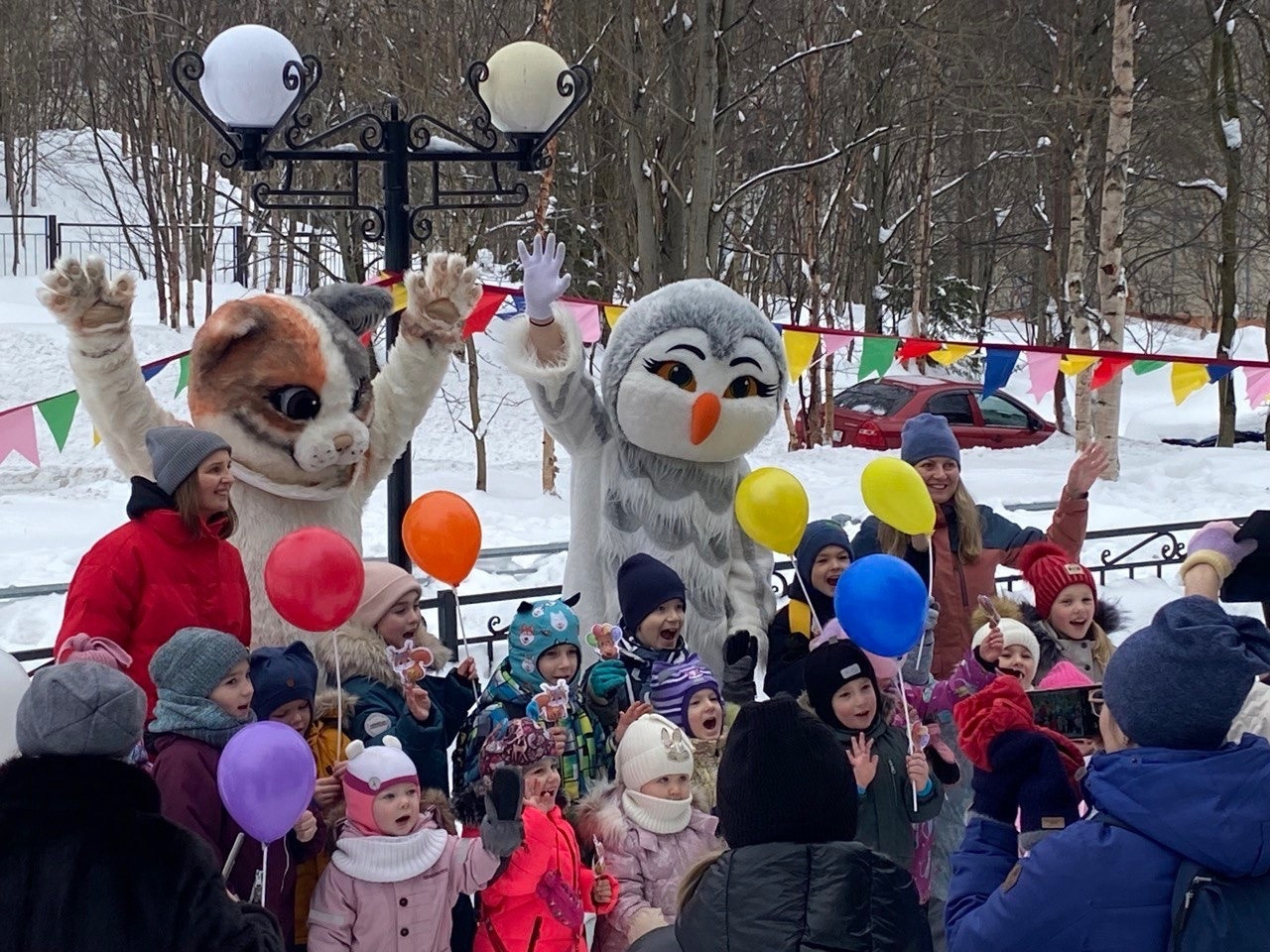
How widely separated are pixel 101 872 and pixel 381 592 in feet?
6.20

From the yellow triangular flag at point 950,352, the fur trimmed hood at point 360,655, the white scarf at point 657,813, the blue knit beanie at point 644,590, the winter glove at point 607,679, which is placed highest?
the yellow triangular flag at point 950,352

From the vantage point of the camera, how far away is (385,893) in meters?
3.22

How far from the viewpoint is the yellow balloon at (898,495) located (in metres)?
4.62

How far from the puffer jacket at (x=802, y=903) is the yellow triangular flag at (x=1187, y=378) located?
587 centimetres

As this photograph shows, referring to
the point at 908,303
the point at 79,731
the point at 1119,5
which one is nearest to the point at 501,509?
the point at 1119,5

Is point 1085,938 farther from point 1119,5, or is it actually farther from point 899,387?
point 899,387

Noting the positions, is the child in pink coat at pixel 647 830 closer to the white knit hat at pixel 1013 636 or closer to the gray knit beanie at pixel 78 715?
the white knit hat at pixel 1013 636

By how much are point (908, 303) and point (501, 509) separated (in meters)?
17.5

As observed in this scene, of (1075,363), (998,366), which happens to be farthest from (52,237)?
(1075,363)

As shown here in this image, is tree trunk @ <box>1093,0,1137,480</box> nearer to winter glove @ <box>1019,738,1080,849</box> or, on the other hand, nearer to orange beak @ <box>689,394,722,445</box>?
orange beak @ <box>689,394,722,445</box>

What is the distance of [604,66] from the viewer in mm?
12047

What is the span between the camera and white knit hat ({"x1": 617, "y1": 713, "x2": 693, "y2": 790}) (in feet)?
12.0

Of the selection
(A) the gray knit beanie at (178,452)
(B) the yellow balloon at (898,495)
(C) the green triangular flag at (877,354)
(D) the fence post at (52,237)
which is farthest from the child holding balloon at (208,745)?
(D) the fence post at (52,237)

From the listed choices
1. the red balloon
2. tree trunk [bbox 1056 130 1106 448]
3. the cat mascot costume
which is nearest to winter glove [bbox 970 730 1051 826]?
the red balloon
